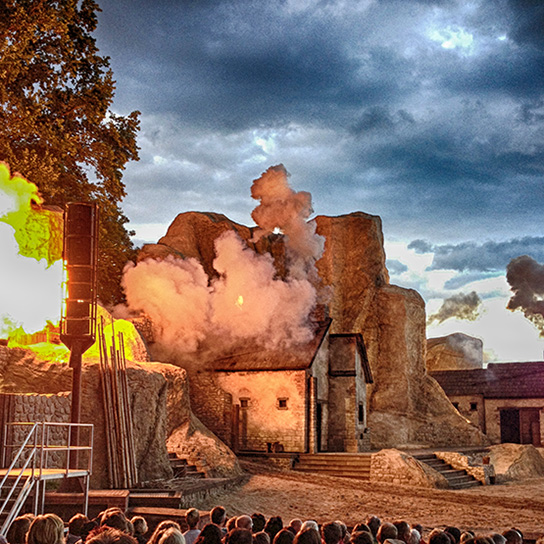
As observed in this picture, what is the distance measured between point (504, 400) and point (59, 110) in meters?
29.1

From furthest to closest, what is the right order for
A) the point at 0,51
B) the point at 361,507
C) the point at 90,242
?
the point at 0,51 < the point at 361,507 < the point at 90,242

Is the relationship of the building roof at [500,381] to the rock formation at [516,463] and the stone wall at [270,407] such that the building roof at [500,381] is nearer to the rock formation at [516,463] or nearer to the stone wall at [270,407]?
the rock formation at [516,463]

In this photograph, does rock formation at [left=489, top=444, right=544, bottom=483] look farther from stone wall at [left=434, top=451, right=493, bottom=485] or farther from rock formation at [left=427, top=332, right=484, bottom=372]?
rock formation at [left=427, top=332, right=484, bottom=372]

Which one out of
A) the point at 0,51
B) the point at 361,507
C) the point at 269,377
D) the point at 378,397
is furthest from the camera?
the point at 378,397

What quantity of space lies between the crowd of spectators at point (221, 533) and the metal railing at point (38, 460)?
297cm

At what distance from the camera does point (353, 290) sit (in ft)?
142

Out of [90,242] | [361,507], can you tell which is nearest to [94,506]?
[90,242]

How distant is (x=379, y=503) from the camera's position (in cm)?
1828

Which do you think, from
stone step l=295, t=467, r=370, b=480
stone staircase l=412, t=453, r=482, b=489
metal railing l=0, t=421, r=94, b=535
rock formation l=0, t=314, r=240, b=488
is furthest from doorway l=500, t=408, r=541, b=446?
metal railing l=0, t=421, r=94, b=535

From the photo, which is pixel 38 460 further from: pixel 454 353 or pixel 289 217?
pixel 454 353

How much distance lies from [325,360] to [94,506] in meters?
18.2

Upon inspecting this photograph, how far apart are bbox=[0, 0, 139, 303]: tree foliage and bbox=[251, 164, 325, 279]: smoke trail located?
15.4 meters

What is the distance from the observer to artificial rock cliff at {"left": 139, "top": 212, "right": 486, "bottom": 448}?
38.6 meters

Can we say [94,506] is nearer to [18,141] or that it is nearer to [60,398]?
[60,398]
